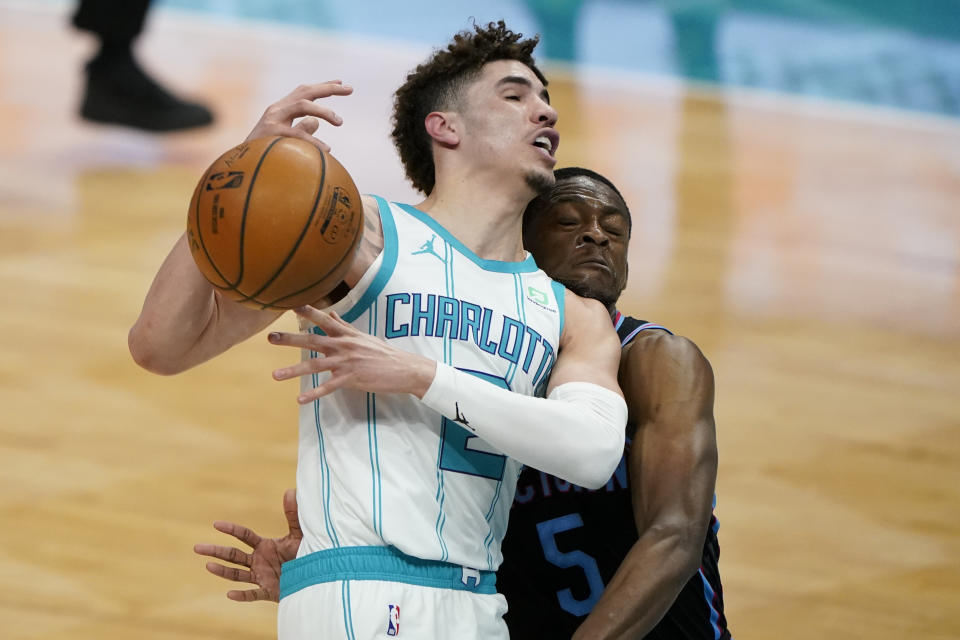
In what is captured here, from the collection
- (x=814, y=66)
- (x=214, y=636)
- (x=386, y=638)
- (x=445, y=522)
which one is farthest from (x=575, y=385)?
(x=814, y=66)

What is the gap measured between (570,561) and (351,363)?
100cm

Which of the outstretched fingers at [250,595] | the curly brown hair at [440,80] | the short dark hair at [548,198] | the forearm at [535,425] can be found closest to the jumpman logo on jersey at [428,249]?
the forearm at [535,425]

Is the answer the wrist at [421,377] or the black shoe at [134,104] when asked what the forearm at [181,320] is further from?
the black shoe at [134,104]

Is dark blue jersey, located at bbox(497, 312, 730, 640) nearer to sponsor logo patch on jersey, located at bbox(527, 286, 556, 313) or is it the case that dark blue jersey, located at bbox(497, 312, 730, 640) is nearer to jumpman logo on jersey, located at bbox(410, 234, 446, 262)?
sponsor logo patch on jersey, located at bbox(527, 286, 556, 313)

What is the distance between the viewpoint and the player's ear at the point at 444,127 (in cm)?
329

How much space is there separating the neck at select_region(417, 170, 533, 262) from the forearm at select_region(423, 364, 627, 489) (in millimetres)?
450

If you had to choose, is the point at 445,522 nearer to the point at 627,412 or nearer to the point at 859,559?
the point at 627,412

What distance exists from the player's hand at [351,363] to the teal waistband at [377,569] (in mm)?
364

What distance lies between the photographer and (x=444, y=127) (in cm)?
→ 332

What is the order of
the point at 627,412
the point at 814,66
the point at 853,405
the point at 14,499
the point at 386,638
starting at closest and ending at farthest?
the point at 386,638 < the point at 627,412 < the point at 14,499 < the point at 853,405 < the point at 814,66

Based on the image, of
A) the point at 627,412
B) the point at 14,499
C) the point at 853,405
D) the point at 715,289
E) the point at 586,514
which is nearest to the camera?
the point at 627,412

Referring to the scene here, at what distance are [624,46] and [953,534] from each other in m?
8.41

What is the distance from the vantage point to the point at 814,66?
1283cm

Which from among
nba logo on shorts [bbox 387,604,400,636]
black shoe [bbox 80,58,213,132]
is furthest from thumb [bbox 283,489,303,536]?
black shoe [bbox 80,58,213,132]
